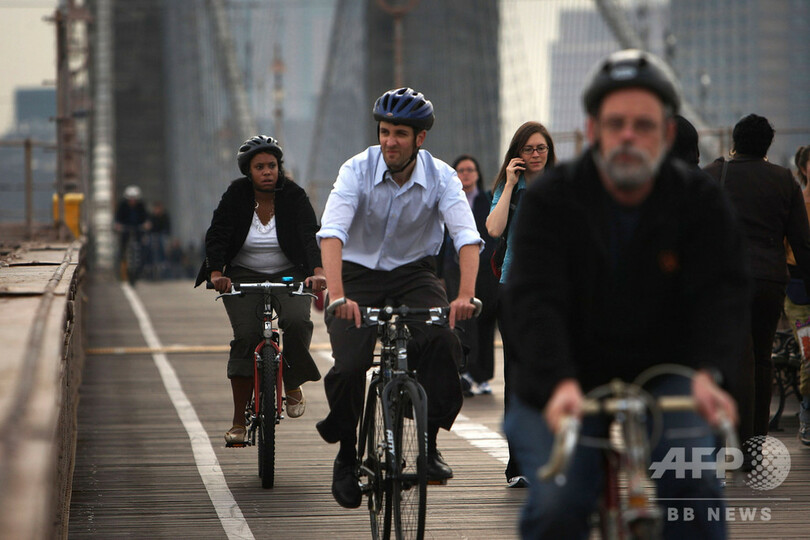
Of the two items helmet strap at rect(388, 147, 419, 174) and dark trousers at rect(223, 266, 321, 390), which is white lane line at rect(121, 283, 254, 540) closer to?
dark trousers at rect(223, 266, 321, 390)

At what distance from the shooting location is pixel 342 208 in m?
5.39

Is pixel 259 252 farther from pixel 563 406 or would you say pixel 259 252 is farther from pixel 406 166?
pixel 563 406

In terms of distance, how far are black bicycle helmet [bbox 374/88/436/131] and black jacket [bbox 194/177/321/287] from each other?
1.85m

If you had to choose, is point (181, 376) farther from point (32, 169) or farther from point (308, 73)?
point (308, 73)

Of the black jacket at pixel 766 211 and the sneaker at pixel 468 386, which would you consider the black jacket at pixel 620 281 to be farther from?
the sneaker at pixel 468 386

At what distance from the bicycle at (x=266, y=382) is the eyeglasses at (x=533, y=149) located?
1229mm

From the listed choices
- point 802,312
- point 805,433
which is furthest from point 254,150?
point 805,433

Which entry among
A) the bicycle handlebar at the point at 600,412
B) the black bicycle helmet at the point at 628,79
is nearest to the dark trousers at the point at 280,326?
the black bicycle helmet at the point at 628,79

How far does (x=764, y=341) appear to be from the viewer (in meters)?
7.11

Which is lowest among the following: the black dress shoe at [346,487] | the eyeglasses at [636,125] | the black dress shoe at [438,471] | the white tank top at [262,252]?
the black dress shoe at [346,487]

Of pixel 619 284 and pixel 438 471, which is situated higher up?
pixel 619 284

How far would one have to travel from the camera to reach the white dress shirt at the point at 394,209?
549 centimetres

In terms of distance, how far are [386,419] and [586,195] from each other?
204 cm

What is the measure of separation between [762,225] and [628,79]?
409cm
